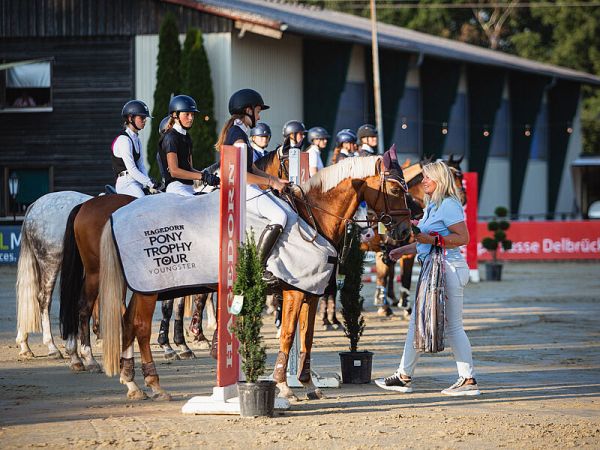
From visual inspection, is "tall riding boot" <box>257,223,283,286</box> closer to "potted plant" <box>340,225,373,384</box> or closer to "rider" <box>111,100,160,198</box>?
"potted plant" <box>340,225,373,384</box>

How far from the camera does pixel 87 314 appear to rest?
12289 millimetres

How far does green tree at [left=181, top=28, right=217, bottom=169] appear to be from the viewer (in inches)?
1271

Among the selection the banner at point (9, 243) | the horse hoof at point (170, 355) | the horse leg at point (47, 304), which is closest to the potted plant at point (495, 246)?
the banner at point (9, 243)

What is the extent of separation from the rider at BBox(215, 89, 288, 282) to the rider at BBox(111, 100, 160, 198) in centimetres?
245

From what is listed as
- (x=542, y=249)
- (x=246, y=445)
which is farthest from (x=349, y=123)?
(x=246, y=445)

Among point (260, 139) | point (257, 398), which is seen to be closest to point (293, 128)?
point (260, 139)

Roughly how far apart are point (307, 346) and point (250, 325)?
1.36 meters

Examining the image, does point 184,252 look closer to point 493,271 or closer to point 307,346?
point 307,346

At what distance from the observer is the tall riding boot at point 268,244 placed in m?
10.2

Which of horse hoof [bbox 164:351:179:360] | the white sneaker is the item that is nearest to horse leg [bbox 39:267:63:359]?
horse hoof [bbox 164:351:179:360]

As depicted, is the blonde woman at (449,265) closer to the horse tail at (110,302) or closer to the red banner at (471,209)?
Answer: the horse tail at (110,302)

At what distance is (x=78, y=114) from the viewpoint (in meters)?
34.6

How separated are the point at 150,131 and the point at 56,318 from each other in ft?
52.7

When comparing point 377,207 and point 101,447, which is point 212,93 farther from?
point 101,447
